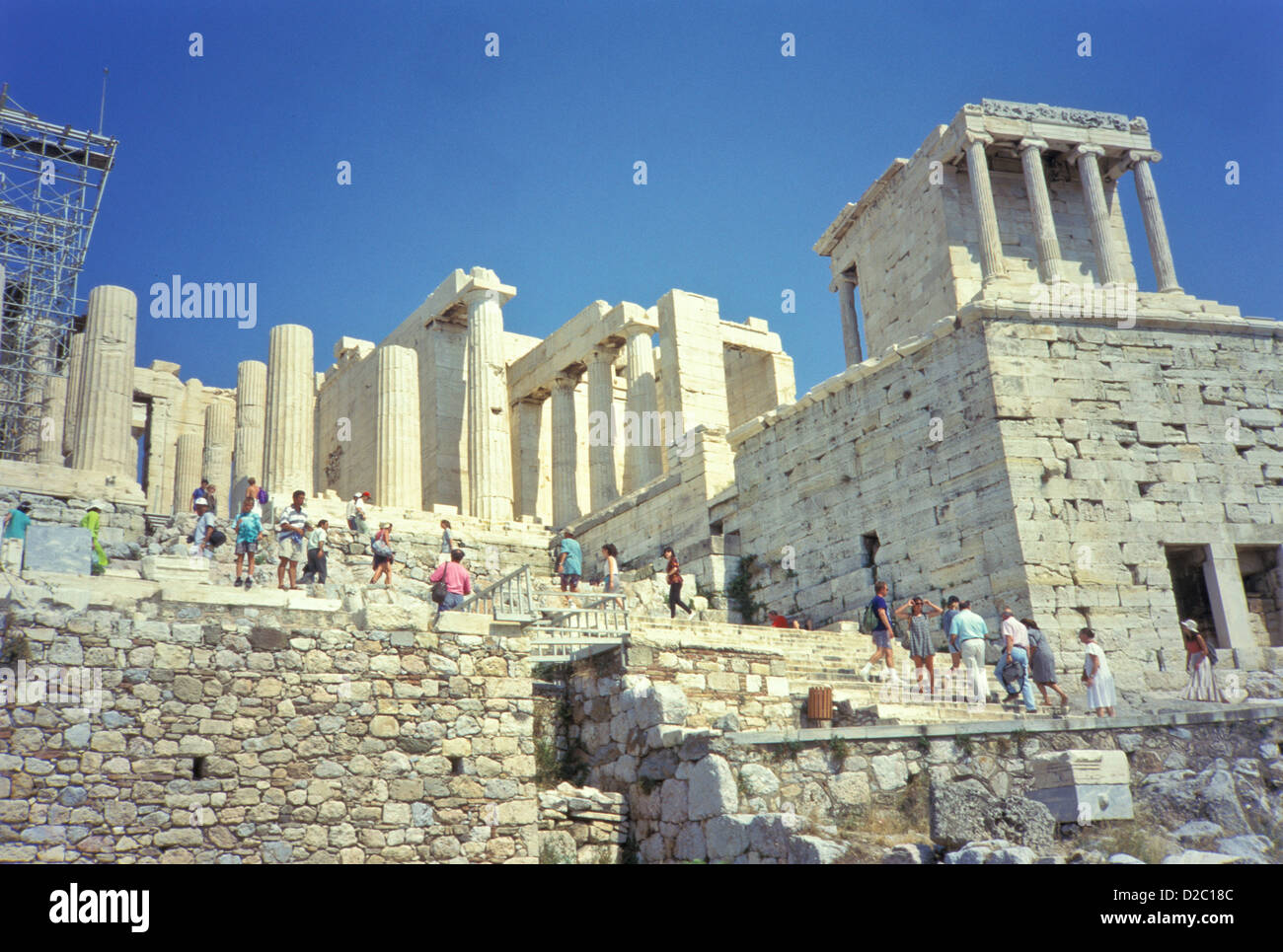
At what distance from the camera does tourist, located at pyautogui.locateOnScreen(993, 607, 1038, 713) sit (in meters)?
14.6

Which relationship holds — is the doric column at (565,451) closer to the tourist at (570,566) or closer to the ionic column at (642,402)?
the ionic column at (642,402)

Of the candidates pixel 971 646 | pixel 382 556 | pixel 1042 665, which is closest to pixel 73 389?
pixel 382 556

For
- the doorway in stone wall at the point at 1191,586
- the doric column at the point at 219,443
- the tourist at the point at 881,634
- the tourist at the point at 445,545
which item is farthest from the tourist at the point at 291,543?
the doric column at the point at 219,443

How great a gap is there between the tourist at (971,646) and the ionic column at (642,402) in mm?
14842

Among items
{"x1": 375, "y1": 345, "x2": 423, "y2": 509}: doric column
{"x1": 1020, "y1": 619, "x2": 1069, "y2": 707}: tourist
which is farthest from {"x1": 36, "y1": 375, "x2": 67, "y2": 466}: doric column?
{"x1": 1020, "y1": 619, "x2": 1069, "y2": 707}: tourist

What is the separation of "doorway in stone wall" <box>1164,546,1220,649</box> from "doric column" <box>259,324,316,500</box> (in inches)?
762

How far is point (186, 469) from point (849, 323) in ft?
69.2

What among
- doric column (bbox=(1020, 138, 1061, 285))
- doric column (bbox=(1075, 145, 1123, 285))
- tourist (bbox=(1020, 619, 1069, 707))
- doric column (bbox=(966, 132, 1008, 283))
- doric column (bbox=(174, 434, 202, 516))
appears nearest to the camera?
tourist (bbox=(1020, 619, 1069, 707))

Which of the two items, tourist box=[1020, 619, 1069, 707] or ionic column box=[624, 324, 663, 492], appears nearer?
tourist box=[1020, 619, 1069, 707]

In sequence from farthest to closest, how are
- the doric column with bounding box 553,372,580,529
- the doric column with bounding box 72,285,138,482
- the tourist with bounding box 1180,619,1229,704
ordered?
1. the doric column with bounding box 553,372,580,529
2. the doric column with bounding box 72,285,138,482
3. the tourist with bounding box 1180,619,1229,704

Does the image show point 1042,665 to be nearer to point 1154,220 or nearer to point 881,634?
point 881,634

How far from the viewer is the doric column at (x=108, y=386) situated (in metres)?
26.2

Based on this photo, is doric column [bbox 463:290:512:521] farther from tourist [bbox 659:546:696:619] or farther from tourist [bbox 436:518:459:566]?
tourist [bbox 659:546:696:619]
